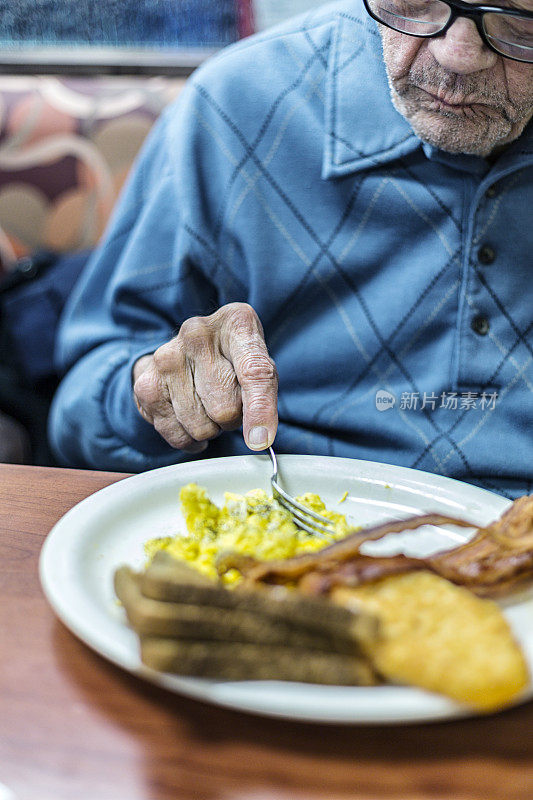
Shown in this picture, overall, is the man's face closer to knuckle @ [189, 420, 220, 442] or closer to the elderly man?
the elderly man

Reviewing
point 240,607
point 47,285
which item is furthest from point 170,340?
point 47,285

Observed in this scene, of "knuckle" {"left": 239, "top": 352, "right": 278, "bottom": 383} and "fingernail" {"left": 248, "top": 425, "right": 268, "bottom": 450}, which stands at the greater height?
"knuckle" {"left": 239, "top": 352, "right": 278, "bottom": 383}

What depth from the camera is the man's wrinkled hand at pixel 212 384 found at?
3.22 feet

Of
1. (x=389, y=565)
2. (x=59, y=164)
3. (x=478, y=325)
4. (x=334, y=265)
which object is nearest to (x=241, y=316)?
(x=334, y=265)

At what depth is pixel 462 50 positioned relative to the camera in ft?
3.24

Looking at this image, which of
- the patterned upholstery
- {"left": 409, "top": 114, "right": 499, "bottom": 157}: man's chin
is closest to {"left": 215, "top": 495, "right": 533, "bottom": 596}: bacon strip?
{"left": 409, "top": 114, "right": 499, "bottom": 157}: man's chin


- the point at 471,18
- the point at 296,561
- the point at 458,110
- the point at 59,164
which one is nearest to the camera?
the point at 296,561

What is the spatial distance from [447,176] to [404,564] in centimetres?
76

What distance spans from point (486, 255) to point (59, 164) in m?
1.32

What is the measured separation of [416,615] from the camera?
0.60 metres

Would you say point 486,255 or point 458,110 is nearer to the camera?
point 458,110

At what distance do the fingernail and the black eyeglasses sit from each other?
1.87ft

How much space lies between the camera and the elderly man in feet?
3.61

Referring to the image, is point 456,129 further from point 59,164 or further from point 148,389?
point 59,164
